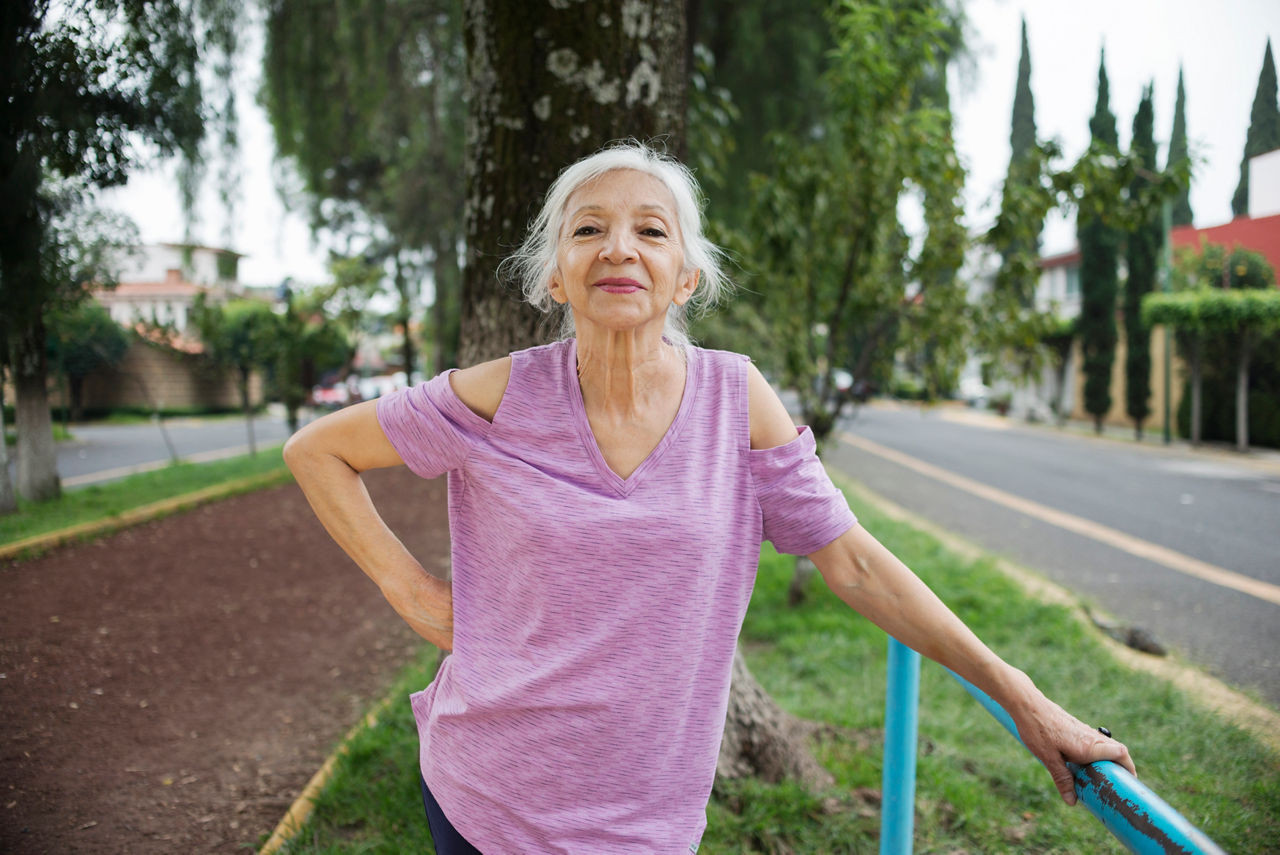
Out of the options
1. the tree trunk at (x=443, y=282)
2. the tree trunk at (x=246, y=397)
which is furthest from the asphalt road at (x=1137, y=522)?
the tree trunk at (x=443, y=282)

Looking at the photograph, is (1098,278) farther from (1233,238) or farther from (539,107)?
(539,107)

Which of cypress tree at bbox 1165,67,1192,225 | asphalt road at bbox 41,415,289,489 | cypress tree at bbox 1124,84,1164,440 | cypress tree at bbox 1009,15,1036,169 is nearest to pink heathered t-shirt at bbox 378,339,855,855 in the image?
asphalt road at bbox 41,415,289,489

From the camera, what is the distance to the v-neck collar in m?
1.29

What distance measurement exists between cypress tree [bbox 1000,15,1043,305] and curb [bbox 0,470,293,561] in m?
4.11

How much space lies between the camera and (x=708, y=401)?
1.37 m

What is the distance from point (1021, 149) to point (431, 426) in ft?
14.0

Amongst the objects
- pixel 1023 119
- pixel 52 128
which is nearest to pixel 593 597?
pixel 52 128

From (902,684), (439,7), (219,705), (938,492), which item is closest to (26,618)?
(219,705)

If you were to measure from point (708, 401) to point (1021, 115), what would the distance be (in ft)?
13.4

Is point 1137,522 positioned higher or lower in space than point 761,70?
lower

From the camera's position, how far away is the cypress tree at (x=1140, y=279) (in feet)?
11.5

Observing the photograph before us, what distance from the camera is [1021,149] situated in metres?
4.48

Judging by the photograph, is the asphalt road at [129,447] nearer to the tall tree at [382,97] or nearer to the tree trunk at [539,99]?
the tree trunk at [539,99]

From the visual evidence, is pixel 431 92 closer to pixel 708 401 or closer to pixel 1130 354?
pixel 1130 354
